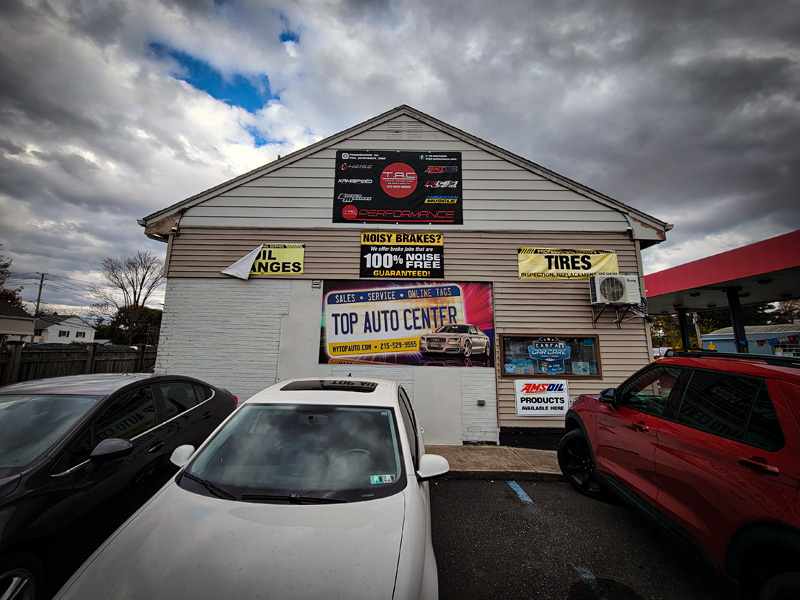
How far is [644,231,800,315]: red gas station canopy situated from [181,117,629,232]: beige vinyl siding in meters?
4.61

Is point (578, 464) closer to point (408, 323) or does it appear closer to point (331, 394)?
point (408, 323)

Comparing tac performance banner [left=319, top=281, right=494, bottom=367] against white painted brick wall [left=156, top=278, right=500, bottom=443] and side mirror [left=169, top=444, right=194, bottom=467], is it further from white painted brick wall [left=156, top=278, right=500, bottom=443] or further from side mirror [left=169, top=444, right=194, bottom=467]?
side mirror [left=169, top=444, right=194, bottom=467]

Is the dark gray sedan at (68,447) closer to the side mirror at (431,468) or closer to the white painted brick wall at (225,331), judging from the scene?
the side mirror at (431,468)

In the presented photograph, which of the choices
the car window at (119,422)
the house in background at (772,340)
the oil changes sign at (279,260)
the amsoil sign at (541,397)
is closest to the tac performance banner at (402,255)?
the oil changes sign at (279,260)

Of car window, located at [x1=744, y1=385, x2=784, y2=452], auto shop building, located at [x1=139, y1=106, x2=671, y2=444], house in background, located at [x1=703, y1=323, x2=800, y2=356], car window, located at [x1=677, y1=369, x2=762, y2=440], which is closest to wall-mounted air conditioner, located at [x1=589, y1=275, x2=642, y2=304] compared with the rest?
auto shop building, located at [x1=139, y1=106, x2=671, y2=444]

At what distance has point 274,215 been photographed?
679 cm

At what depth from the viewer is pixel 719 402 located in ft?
8.19

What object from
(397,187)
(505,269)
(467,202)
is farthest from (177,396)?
(467,202)

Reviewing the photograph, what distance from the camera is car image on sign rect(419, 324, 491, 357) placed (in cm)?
622

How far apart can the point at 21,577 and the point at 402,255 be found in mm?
5775

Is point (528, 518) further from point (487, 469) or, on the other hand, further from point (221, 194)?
point (221, 194)

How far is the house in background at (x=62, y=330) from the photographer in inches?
1649

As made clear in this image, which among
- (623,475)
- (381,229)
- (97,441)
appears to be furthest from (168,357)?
(623,475)

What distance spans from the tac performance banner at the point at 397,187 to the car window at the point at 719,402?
4830 millimetres
